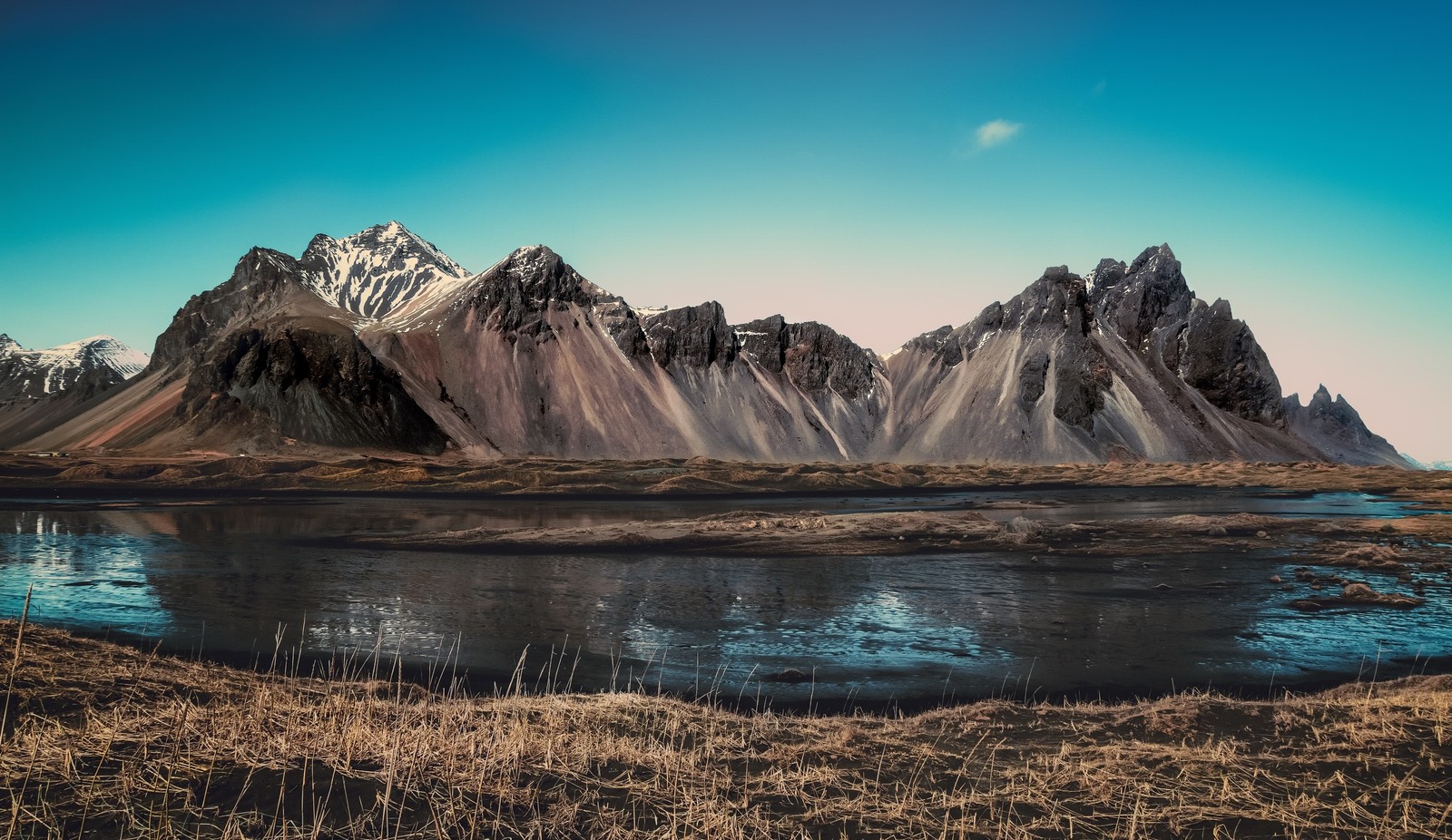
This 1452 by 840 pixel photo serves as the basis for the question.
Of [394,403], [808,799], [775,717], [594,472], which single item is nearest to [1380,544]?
[775,717]

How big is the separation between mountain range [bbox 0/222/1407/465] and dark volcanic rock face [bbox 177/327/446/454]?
0.35 metres

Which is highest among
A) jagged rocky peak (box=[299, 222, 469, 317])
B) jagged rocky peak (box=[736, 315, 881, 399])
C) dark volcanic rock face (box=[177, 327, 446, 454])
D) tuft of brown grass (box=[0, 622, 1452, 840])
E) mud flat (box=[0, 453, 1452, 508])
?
jagged rocky peak (box=[299, 222, 469, 317])

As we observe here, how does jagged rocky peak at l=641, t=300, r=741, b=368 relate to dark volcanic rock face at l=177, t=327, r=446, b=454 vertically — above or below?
above

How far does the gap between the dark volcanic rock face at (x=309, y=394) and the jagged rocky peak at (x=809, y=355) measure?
81912 millimetres

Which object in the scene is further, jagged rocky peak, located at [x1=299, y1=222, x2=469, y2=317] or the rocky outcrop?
jagged rocky peak, located at [x1=299, y1=222, x2=469, y2=317]

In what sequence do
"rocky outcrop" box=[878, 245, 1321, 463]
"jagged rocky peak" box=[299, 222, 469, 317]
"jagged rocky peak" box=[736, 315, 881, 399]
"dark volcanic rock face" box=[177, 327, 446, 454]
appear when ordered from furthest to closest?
"jagged rocky peak" box=[736, 315, 881, 399] < "jagged rocky peak" box=[299, 222, 469, 317] < "rocky outcrop" box=[878, 245, 1321, 463] < "dark volcanic rock face" box=[177, 327, 446, 454]

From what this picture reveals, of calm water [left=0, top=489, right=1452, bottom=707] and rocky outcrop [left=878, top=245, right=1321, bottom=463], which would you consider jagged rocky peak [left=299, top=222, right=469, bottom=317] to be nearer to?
rocky outcrop [left=878, top=245, right=1321, bottom=463]

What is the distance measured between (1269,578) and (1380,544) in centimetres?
1502

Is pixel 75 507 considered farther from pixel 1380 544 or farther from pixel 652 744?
pixel 1380 544

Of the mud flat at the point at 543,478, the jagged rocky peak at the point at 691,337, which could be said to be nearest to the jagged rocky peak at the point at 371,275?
the jagged rocky peak at the point at 691,337

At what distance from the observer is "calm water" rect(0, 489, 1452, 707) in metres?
17.3

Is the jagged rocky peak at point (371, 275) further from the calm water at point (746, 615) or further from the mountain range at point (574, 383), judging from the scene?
the calm water at point (746, 615)

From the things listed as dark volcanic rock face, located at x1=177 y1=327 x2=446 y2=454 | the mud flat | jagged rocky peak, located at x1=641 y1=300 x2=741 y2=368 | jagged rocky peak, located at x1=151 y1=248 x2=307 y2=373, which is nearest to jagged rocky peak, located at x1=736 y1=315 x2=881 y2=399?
jagged rocky peak, located at x1=641 y1=300 x2=741 y2=368

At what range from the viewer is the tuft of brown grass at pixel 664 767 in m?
8.09
